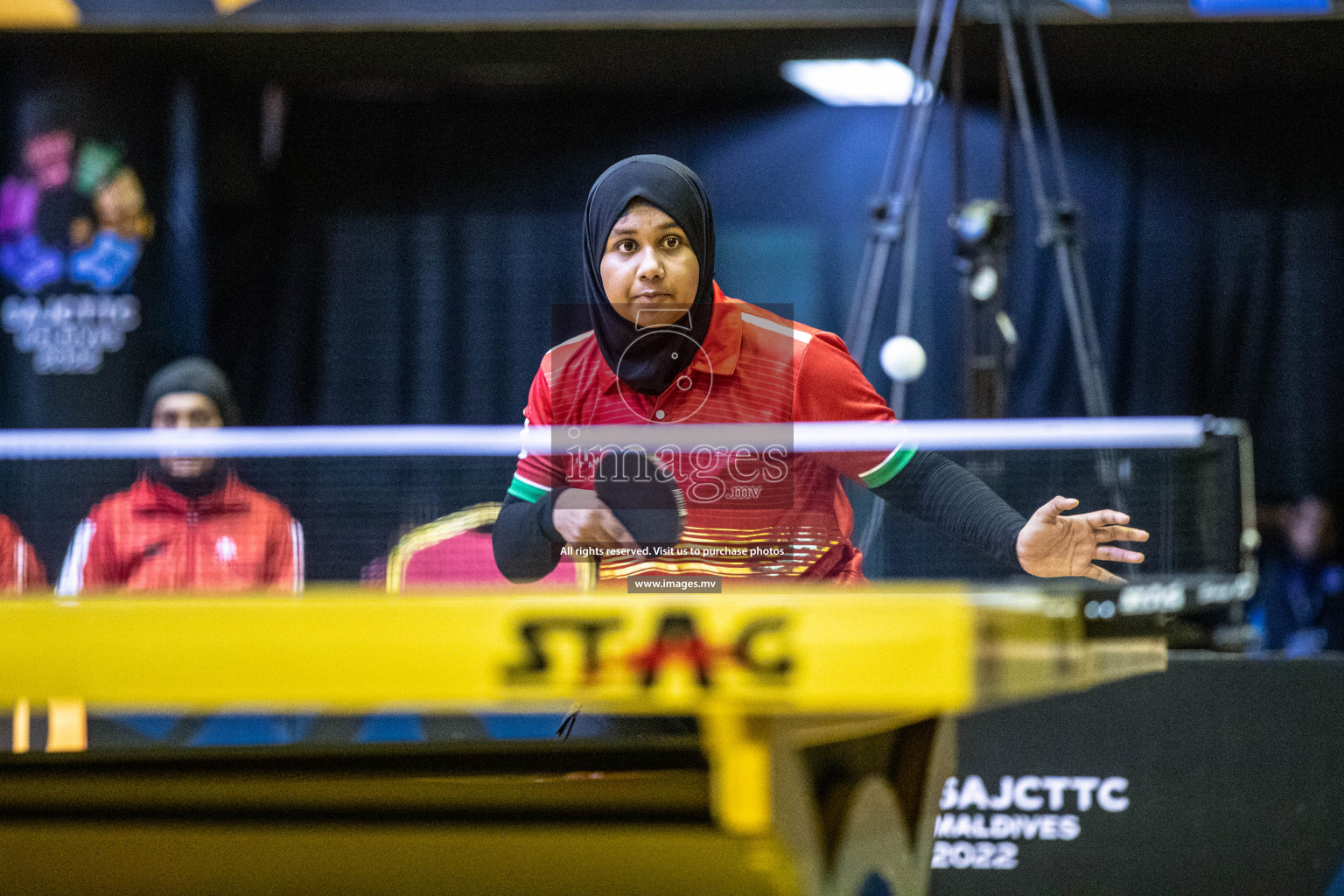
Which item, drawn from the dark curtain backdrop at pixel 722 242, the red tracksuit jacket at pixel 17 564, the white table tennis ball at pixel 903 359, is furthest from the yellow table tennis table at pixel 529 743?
the dark curtain backdrop at pixel 722 242

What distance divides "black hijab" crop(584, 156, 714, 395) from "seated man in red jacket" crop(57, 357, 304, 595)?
3.86 ft

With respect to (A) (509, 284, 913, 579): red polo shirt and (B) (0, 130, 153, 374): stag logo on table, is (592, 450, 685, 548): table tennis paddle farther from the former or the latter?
(B) (0, 130, 153, 374): stag logo on table

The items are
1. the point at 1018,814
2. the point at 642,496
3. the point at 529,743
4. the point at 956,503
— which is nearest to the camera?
the point at 529,743

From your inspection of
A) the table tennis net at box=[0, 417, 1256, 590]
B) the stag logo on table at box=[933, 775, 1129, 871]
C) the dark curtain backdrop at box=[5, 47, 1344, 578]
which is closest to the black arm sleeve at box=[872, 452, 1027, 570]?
the table tennis net at box=[0, 417, 1256, 590]

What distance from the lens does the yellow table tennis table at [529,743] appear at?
0.84 meters

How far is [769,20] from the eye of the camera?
506 cm

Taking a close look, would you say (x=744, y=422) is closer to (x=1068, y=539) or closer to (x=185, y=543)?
(x=1068, y=539)

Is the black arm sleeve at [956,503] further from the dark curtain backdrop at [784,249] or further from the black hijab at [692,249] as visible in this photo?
the dark curtain backdrop at [784,249]

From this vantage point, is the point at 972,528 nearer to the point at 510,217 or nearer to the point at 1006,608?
the point at 1006,608

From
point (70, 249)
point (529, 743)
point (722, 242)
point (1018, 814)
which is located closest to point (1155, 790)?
point (1018, 814)

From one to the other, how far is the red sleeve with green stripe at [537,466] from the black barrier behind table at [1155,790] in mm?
1384

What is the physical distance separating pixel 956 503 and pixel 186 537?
6.59ft

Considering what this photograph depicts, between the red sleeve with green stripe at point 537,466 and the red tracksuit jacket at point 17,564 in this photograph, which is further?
the red tracksuit jacket at point 17,564

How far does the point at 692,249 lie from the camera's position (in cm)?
171
